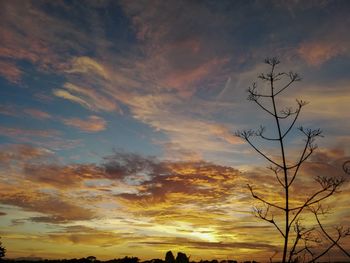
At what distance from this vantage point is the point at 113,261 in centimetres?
3391

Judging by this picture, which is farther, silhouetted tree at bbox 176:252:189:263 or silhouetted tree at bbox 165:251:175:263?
silhouetted tree at bbox 165:251:175:263

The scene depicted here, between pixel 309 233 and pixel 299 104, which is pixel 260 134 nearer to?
pixel 299 104

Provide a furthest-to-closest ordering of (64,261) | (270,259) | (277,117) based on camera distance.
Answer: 1. (64,261)
2. (270,259)
3. (277,117)

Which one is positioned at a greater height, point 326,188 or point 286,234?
point 326,188

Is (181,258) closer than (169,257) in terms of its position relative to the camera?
Yes

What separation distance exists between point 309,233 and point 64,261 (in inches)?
1221

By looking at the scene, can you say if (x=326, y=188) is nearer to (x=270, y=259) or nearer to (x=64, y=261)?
(x=270, y=259)

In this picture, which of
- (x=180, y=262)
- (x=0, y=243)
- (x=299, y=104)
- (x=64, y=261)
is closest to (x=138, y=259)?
(x=64, y=261)

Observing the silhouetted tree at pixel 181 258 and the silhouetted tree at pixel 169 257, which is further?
the silhouetted tree at pixel 169 257

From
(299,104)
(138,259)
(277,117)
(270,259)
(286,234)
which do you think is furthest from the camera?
(138,259)

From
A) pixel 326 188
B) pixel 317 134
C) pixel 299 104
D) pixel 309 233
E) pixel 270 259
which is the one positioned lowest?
pixel 270 259

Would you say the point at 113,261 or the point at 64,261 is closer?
the point at 113,261

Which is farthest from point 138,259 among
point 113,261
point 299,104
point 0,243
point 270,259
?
point 299,104

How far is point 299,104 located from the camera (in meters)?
9.69
